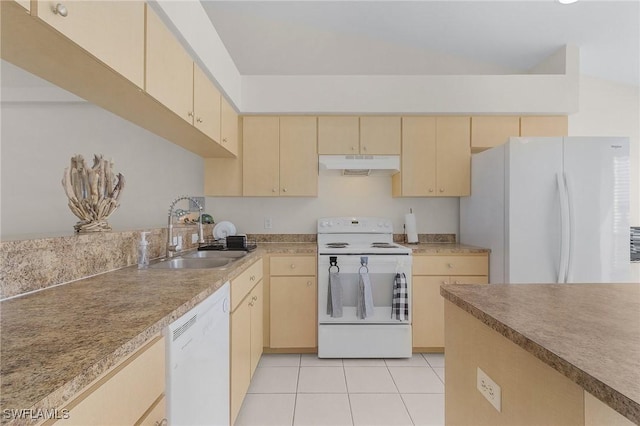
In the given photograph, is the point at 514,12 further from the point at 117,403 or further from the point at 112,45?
the point at 117,403

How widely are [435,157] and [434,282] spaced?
1171 millimetres

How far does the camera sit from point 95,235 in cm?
139

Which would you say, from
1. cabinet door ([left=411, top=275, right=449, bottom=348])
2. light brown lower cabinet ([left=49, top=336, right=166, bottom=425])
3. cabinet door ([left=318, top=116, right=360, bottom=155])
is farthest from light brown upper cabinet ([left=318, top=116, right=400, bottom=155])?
light brown lower cabinet ([left=49, top=336, right=166, bottom=425])

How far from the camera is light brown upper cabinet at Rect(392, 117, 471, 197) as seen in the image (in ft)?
9.65

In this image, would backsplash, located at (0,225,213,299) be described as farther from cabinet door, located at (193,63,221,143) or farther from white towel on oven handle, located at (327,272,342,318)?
white towel on oven handle, located at (327,272,342,318)

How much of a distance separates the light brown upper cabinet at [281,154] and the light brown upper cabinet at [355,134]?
0.11m

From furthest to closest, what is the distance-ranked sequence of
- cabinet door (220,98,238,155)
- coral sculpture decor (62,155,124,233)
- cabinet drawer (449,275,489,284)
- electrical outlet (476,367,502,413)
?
1. cabinet drawer (449,275,489,284)
2. cabinet door (220,98,238,155)
3. coral sculpture decor (62,155,124,233)
4. electrical outlet (476,367,502,413)

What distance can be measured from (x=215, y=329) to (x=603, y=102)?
4.23 metres

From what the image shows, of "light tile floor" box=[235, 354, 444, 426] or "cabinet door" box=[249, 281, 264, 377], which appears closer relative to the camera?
"light tile floor" box=[235, 354, 444, 426]

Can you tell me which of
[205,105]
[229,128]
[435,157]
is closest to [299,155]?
[229,128]

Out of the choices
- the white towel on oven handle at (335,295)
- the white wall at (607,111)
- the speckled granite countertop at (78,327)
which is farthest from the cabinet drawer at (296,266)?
the white wall at (607,111)

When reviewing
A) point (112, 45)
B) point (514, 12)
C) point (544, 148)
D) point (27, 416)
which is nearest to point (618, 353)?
point (27, 416)

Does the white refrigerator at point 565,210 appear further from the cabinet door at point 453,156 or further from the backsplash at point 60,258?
the backsplash at point 60,258

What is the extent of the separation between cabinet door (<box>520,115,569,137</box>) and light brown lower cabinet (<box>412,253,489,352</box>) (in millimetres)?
1283
